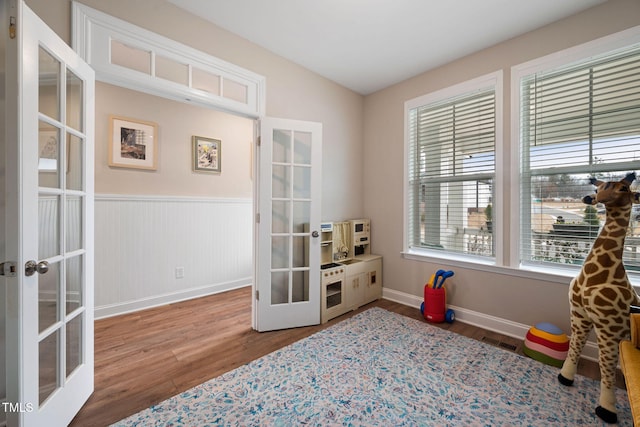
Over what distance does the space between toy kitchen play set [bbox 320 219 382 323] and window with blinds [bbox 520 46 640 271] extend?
1545 millimetres

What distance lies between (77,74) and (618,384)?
3841mm

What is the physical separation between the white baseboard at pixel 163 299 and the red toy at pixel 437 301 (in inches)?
98.7

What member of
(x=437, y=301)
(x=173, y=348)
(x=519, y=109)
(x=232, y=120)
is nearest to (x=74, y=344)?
(x=173, y=348)

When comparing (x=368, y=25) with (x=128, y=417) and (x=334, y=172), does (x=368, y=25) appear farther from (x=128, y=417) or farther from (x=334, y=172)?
(x=128, y=417)

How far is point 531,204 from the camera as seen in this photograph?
93.5 inches

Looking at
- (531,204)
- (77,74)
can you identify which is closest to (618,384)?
(531,204)

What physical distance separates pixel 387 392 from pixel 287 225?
5.15 feet

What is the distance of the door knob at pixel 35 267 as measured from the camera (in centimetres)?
115

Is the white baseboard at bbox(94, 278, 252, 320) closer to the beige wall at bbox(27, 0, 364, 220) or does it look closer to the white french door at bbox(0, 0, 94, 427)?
the beige wall at bbox(27, 0, 364, 220)

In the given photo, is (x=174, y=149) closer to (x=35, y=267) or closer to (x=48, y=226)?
(x=48, y=226)

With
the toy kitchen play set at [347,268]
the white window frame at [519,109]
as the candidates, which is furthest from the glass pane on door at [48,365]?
the white window frame at [519,109]

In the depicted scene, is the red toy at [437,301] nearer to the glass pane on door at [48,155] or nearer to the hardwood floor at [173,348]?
the hardwood floor at [173,348]

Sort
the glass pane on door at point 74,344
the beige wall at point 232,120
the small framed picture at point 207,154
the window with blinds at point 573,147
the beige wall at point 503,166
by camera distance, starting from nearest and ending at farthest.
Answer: the glass pane on door at point 74,344 < the window with blinds at point 573,147 < the beige wall at point 503,166 < the beige wall at point 232,120 < the small framed picture at point 207,154

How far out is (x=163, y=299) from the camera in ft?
10.4
